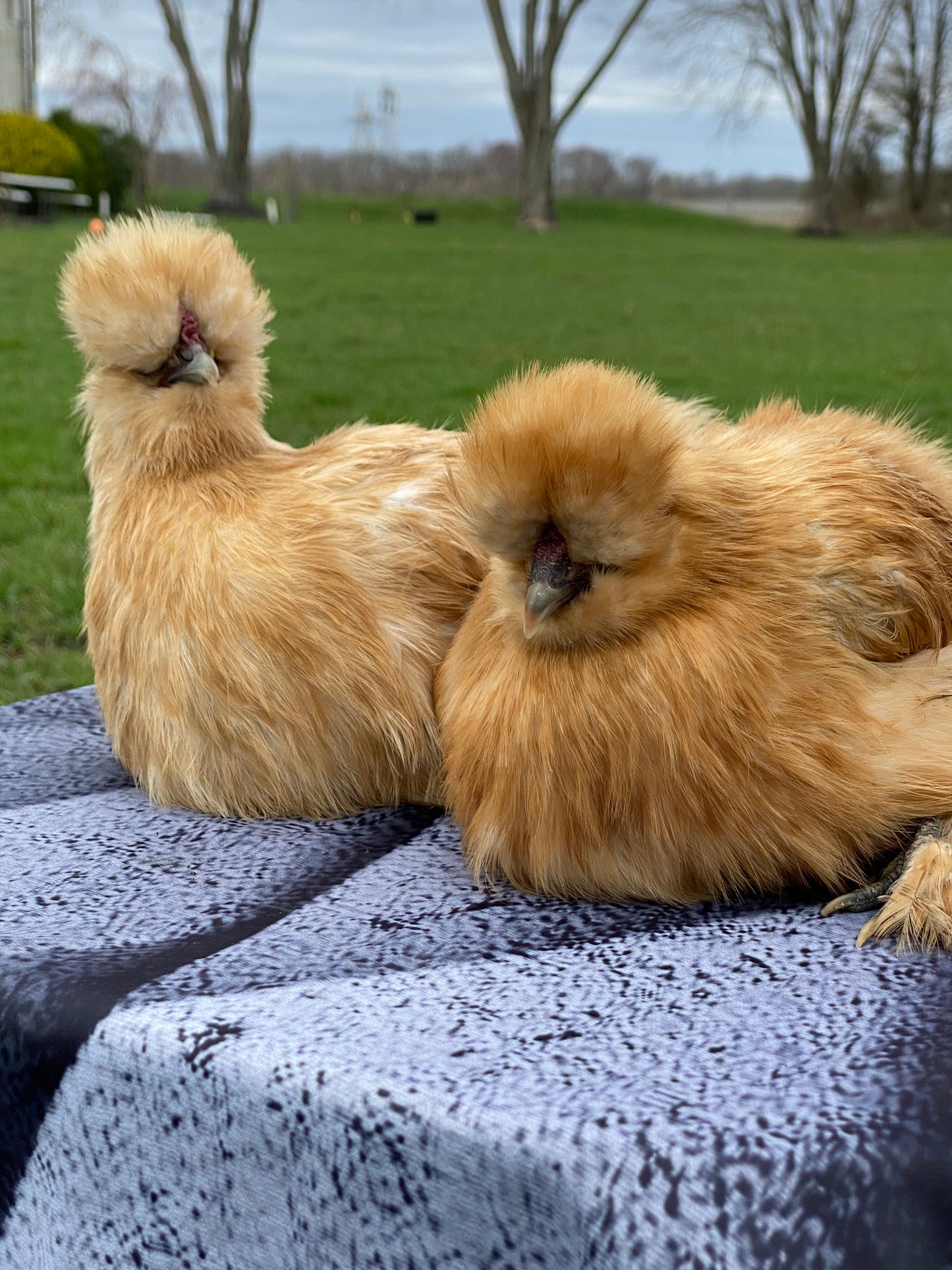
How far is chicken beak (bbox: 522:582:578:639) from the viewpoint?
117 centimetres

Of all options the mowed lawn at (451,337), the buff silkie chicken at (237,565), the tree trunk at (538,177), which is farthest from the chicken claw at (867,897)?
the tree trunk at (538,177)

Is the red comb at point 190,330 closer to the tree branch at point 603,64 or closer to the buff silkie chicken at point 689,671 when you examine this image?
the buff silkie chicken at point 689,671

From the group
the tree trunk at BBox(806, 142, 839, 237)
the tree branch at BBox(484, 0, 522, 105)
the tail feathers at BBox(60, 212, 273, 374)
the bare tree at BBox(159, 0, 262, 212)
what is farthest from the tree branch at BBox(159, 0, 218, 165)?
the tail feathers at BBox(60, 212, 273, 374)

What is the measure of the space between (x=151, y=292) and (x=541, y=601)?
2.50 ft

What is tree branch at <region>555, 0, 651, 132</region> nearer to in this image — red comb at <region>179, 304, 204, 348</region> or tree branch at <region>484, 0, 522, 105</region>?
tree branch at <region>484, 0, 522, 105</region>

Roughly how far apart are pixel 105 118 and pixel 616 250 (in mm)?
10525

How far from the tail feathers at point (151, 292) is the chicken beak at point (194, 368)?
24 mm

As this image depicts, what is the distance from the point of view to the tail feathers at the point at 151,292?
1.57m

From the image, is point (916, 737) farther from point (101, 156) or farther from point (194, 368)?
point (101, 156)

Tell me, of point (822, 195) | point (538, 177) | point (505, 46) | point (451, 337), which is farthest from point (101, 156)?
point (822, 195)

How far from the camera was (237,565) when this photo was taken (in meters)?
1.53

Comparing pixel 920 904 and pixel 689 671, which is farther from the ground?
pixel 689 671

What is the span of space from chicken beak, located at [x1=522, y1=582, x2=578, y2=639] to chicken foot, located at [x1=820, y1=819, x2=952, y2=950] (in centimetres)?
44

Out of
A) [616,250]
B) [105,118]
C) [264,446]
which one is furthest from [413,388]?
[105,118]
